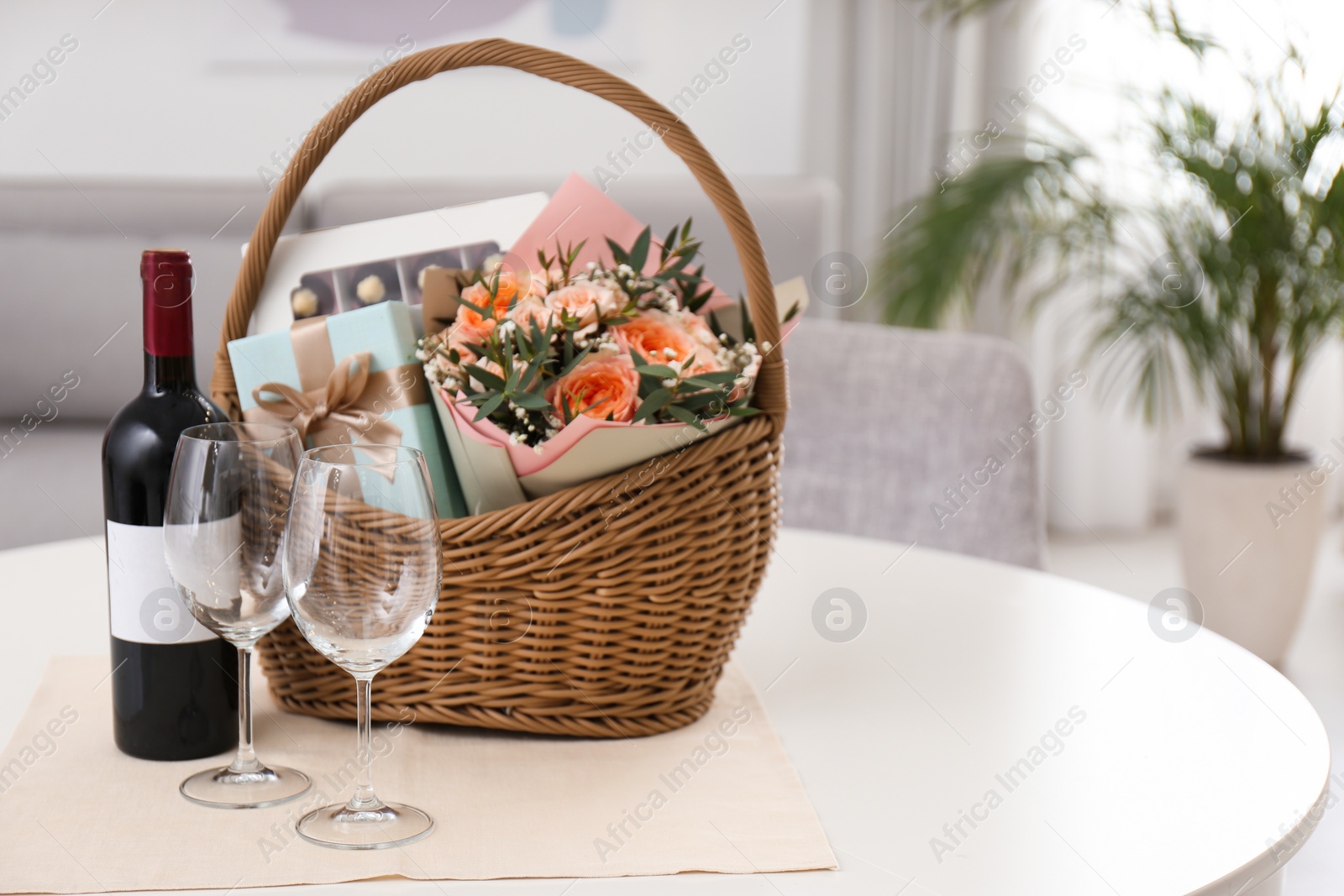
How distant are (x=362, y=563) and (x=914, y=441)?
1182 millimetres

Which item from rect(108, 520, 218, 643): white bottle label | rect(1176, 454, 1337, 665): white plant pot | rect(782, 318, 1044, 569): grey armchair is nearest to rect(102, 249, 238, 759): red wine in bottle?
rect(108, 520, 218, 643): white bottle label

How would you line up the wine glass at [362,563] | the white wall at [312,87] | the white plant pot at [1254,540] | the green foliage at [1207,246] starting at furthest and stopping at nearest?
the white wall at [312,87] → the white plant pot at [1254,540] → the green foliage at [1207,246] → the wine glass at [362,563]

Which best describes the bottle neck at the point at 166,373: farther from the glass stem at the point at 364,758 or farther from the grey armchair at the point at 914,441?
the grey armchair at the point at 914,441

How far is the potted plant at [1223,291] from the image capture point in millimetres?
2252

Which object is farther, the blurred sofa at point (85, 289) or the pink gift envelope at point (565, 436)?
the blurred sofa at point (85, 289)

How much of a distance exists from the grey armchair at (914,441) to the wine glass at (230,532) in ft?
3.53

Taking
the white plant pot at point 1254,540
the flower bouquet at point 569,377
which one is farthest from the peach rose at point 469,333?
the white plant pot at point 1254,540

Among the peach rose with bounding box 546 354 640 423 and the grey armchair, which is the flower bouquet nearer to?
the peach rose with bounding box 546 354 640 423

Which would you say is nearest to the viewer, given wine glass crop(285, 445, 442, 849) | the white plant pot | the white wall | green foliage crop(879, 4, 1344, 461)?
wine glass crop(285, 445, 442, 849)

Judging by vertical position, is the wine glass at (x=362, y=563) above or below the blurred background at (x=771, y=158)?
below

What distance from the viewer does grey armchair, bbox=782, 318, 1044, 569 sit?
1.58m

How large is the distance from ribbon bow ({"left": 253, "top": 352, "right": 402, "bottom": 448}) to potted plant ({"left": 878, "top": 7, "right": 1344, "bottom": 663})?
5.95ft

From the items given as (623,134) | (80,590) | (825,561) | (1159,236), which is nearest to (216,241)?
(623,134)

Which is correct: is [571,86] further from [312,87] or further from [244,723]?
[312,87]
